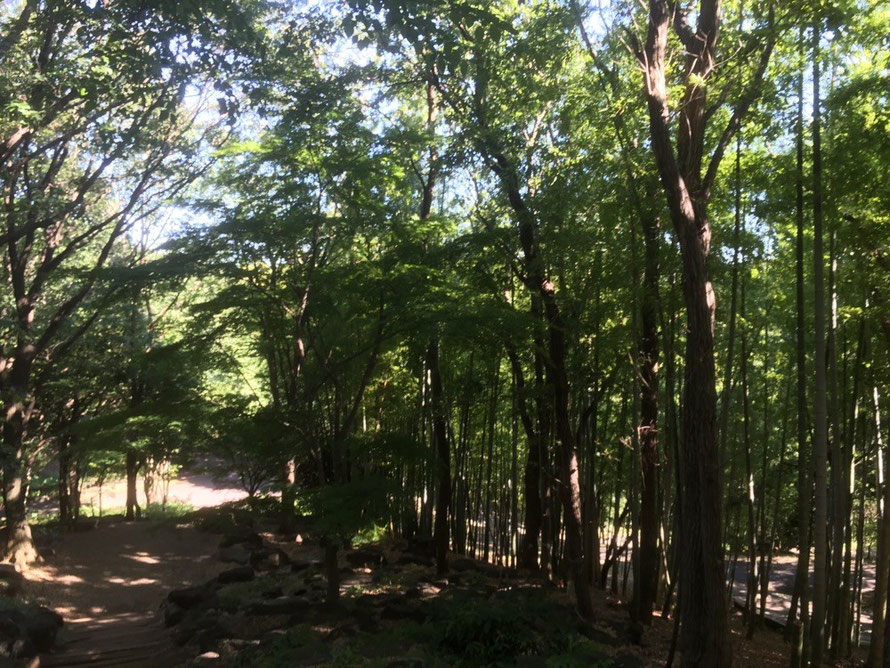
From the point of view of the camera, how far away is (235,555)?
40.3 ft

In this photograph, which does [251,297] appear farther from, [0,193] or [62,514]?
[62,514]

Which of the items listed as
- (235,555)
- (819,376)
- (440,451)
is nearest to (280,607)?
(440,451)

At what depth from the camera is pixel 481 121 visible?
755 cm

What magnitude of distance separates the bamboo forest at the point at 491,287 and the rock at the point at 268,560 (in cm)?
6

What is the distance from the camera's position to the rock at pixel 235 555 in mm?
11992

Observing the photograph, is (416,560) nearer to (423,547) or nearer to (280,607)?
(423,547)

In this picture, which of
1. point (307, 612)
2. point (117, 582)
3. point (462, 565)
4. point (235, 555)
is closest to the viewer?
point (307, 612)

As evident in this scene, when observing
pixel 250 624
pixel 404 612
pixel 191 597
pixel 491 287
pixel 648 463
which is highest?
pixel 491 287

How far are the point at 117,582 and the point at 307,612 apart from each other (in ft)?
19.7

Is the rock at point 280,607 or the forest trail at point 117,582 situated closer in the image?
the forest trail at point 117,582

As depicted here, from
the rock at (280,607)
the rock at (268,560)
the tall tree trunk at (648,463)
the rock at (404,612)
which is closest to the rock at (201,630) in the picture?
the rock at (280,607)

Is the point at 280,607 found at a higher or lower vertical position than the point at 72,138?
lower

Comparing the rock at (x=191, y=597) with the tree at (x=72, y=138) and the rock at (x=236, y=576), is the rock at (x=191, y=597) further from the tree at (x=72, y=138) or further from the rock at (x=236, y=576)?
the tree at (x=72, y=138)

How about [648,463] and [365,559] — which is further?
[365,559]
